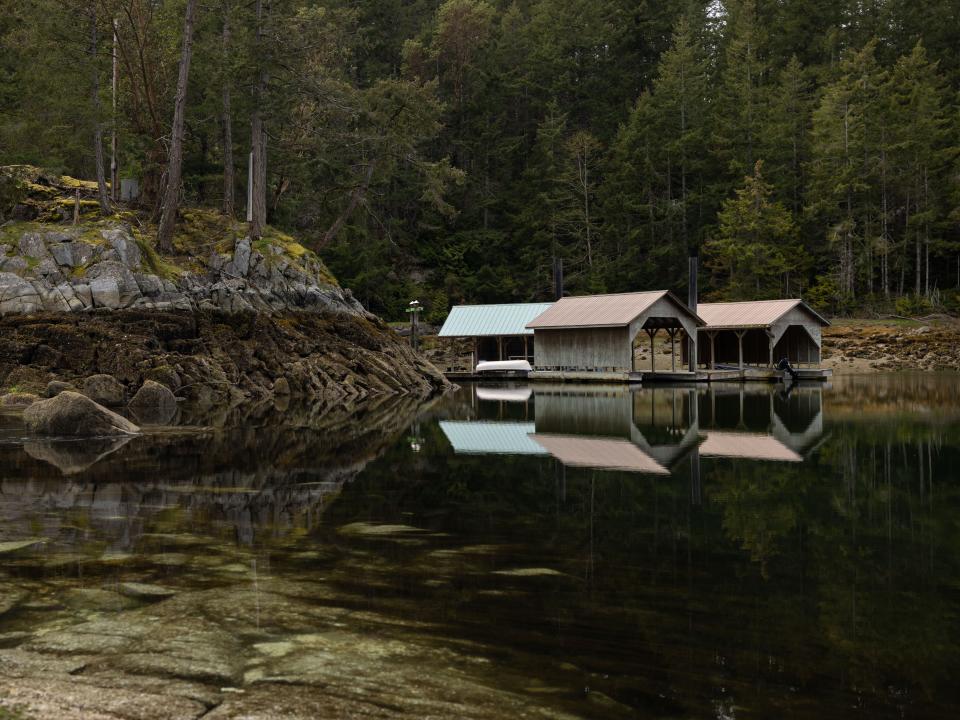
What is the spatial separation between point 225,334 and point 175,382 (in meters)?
3.41

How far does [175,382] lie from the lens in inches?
1005

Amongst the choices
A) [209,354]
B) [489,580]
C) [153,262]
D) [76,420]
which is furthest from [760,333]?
[489,580]

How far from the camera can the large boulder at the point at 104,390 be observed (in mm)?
23578

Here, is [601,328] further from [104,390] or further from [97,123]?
[104,390]

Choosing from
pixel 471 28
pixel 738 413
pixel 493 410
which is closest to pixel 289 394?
pixel 493 410

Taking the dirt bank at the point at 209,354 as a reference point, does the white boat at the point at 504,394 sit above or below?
below

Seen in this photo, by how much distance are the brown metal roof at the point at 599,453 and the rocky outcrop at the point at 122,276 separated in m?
15.8

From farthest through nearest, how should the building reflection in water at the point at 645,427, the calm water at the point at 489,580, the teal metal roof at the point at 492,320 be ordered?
1. the teal metal roof at the point at 492,320
2. the building reflection in water at the point at 645,427
3. the calm water at the point at 489,580

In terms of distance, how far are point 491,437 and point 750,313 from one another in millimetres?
27217

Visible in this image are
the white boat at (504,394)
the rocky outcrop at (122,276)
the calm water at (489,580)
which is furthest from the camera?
the white boat at (504,394)

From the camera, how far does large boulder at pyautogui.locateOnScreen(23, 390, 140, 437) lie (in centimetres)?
1686

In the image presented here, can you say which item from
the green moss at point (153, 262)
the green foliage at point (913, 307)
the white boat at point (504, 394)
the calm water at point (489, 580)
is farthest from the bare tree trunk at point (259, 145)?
the green foliage at point (913, 307)

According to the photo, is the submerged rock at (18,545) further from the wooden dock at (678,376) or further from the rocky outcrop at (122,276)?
the wooden dock at (678,376)

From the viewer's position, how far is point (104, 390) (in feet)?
78.3
